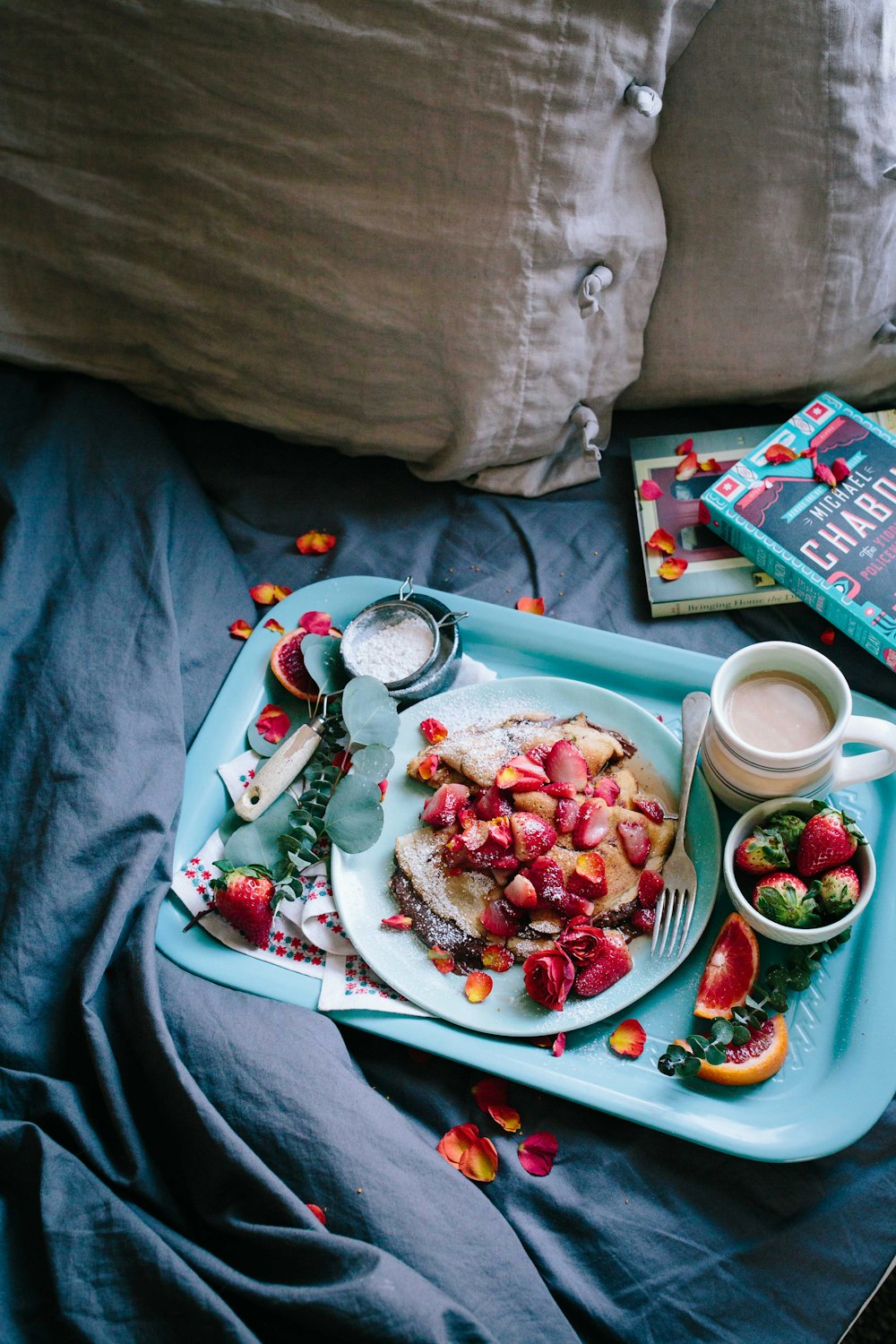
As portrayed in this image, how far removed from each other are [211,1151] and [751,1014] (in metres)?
0.54

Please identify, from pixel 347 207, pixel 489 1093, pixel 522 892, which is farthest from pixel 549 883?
pixel 347 207

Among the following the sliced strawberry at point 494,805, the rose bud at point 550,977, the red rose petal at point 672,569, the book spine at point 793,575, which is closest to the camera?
the rose bud at point 550,977

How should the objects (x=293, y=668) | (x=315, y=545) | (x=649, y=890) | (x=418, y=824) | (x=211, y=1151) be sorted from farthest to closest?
(x=315, y=545), (x=293, y=668), (x=418, y=824), (x=649, y=890), (x=211, y=1151)

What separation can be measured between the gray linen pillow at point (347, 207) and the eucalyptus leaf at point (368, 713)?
0.36 m

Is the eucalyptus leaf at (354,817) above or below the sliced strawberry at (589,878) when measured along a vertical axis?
below

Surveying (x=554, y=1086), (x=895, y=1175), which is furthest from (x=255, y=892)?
(x=895, y=1175)

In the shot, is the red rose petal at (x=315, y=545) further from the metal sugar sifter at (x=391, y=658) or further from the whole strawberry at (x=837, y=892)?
the whole strawberry at (x=837, y=892)

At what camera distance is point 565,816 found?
3.38 feet

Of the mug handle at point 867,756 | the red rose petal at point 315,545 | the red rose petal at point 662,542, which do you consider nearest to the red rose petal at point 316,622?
the red rose petal at point 315,545

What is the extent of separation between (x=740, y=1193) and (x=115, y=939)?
2.23 ft

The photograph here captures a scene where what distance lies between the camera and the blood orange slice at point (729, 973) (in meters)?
0.97

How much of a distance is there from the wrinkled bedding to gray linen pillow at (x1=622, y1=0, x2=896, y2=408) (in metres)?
0.38

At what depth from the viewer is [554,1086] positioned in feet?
3.15

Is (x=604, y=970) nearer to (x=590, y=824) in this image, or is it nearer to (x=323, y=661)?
(x=590, y=824)
